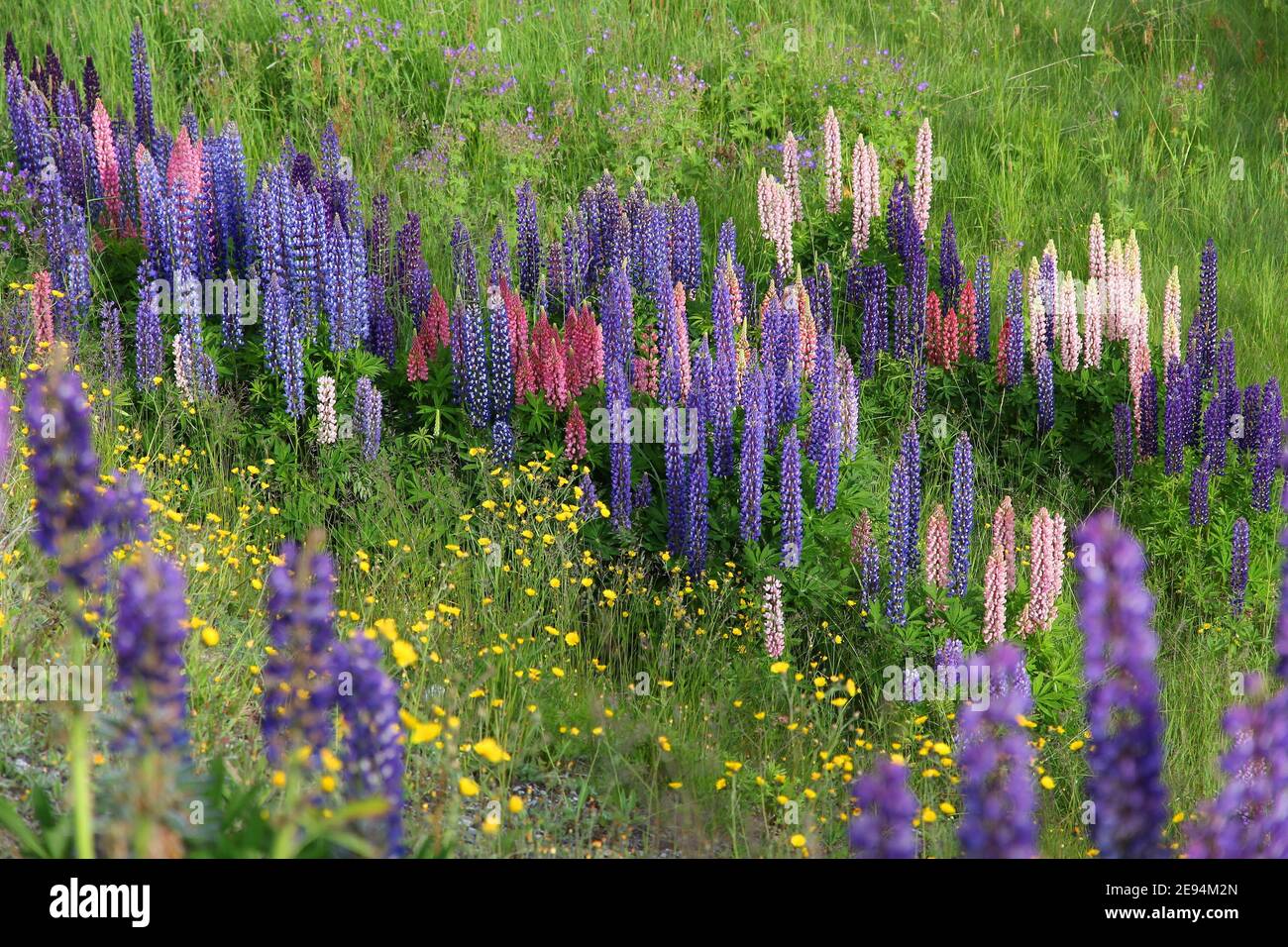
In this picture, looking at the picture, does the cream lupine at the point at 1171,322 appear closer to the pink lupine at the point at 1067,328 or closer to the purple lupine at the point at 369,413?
the pink lupine at the point at 1067,328

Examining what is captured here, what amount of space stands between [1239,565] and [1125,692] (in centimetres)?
367

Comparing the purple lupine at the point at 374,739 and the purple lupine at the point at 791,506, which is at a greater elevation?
the purple lupine at the point at 791,506

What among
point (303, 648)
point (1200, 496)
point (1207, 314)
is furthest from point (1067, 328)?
point (303, 648)

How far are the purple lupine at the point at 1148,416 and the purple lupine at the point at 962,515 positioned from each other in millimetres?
1616

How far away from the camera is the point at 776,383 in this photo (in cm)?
539

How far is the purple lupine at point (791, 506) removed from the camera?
490cm

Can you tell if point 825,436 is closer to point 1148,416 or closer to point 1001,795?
point 1148,416

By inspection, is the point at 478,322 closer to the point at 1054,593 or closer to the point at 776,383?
the point at 776,383

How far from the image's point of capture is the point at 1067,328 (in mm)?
6434

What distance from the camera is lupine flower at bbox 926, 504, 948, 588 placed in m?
4.84

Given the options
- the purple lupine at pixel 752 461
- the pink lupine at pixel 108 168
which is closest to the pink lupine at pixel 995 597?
the purple lupine at pixel 752 461

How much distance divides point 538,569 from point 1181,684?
99.3 inches

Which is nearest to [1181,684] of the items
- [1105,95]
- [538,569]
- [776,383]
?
[776,383]

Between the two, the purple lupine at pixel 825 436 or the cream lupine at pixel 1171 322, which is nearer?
the purple lupine at pixel 825 436
